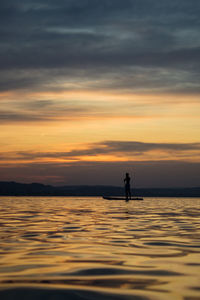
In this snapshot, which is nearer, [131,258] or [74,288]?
[74,288]

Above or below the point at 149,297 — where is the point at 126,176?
above

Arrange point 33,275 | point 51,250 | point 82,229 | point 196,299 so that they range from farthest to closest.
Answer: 1. point 82,229
2. point 51,250
3. point 33,275
4. point 196,299

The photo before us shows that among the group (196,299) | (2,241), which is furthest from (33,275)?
(2,241)

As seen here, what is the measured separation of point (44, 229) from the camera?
11.1 metres

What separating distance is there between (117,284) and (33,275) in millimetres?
1121

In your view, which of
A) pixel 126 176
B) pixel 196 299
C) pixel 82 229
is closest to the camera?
pixel 196 299

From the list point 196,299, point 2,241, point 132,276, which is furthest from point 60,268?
point 2,241

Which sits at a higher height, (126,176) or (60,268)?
(126,176)

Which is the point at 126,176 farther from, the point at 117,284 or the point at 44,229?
the point at 117,284

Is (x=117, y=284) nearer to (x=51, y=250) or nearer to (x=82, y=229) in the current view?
(x=51, y=250)

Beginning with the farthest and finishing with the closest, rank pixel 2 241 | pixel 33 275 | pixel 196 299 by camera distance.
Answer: pixel 2 241
pixel 33 275
pixel 196 299

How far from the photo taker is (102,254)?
696 cm

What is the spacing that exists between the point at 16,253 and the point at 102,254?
1430 millimetres

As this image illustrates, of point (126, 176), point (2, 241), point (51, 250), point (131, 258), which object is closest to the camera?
point (131, 258)
